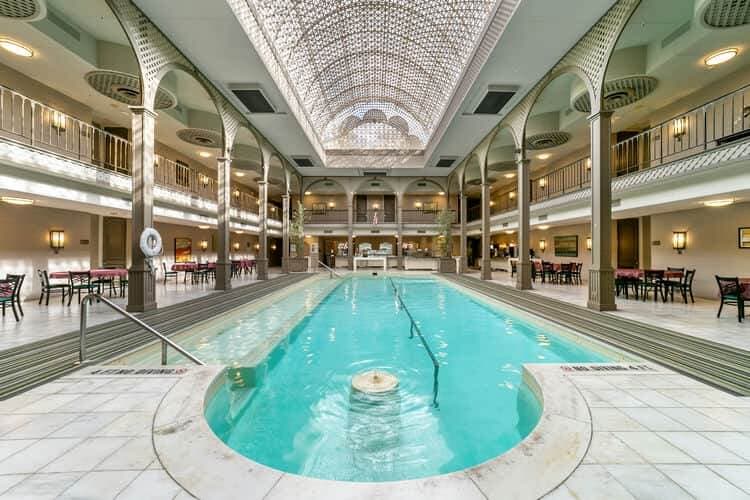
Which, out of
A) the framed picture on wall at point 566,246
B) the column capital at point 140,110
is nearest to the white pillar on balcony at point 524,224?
the framed picture on wall at point 566,246

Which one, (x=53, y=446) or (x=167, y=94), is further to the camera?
(x=167, y=94)

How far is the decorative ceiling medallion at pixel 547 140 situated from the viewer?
1354 cm

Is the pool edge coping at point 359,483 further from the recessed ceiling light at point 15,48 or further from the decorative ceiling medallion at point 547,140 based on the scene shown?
the decorative ceiling medallion at point 547,140

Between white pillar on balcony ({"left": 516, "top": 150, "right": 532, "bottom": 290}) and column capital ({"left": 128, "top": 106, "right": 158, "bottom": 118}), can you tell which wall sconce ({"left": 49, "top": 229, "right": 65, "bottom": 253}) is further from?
white pillar on balcony ({"left": 516, "top": 150, "right": 532, "bottom": 290})

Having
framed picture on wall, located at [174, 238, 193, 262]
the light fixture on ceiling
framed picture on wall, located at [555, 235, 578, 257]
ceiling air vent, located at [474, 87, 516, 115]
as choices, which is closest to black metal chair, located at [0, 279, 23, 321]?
framed picture on wall, located at [174, 238, 193, 262]

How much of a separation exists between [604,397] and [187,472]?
11.8 ft

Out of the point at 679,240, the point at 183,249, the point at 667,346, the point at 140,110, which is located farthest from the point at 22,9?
the point at 679,240

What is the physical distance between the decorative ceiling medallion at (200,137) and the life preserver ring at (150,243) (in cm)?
746

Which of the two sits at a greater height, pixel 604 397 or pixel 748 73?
pixel 748 73

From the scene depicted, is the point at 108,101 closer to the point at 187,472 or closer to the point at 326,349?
the point at 326,349

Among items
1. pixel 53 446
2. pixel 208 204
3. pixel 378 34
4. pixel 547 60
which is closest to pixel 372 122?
pixel 378 34

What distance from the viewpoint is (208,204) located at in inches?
517

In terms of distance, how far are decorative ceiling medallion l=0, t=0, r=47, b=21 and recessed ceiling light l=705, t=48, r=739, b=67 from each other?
14.5 metres

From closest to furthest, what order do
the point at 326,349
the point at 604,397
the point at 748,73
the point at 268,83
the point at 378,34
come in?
the point at 604,397
the point at 326,349
the point at 748,73
the point at 268,83
the point at 378,34
